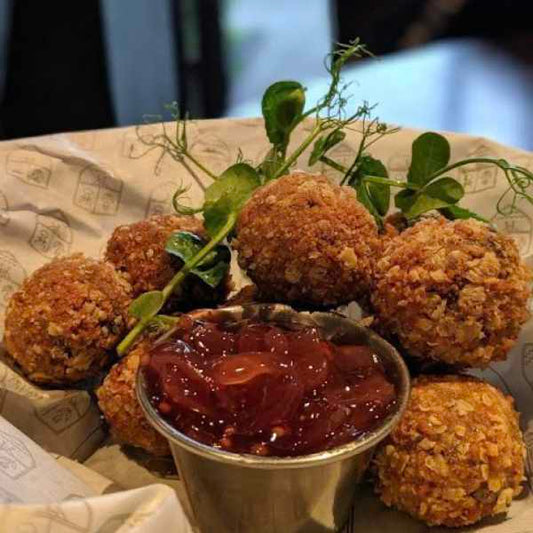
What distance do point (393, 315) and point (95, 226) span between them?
0.88 m

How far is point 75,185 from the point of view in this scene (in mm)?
2227

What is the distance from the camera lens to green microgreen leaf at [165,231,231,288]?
181 centimetres

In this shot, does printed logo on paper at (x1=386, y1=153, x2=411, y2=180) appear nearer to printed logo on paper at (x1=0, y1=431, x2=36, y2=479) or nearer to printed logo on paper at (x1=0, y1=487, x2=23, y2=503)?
printed logo on paper at (x1=0, y1=431, x2=36, y2=479)

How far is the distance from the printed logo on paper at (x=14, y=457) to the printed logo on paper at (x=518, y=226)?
1171mm

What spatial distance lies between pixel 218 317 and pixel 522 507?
0.65 m

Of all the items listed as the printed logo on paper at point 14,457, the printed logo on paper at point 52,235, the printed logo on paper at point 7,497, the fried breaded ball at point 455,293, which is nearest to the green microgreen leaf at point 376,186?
the fried breaded ball at point 455,293

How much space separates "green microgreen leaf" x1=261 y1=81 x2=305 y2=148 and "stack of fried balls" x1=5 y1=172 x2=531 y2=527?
0.38 meters

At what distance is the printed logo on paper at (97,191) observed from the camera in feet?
7.27

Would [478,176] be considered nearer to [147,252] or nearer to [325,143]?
[325,143]

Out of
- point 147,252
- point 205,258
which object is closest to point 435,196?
point 205,258

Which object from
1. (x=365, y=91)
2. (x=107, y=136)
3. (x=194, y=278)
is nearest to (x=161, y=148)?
(x=107, y=136)

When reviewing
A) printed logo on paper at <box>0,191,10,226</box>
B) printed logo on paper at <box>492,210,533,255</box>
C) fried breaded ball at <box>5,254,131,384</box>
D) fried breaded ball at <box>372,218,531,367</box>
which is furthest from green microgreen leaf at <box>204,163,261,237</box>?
printed logo on paper at <box>492,210,533,255</box>

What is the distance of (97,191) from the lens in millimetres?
A: 2232

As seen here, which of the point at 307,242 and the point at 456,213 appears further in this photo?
the point at 456,213
